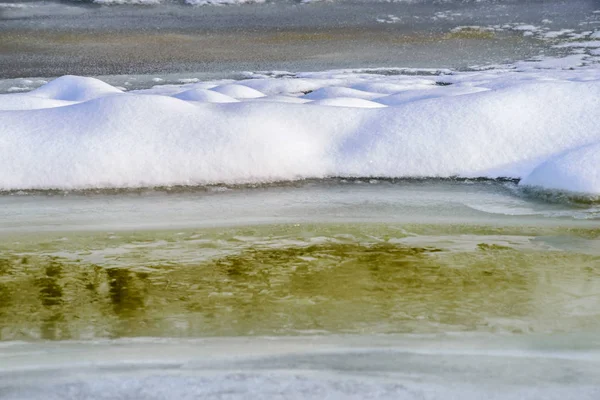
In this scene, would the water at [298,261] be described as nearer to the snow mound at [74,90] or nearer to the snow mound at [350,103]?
the snow mound at [350,103]

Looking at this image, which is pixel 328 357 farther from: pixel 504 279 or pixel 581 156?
pixel 581 156

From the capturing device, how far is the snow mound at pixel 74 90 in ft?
12.4

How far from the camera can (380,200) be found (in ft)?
7.59

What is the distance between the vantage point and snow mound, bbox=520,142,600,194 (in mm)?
2268

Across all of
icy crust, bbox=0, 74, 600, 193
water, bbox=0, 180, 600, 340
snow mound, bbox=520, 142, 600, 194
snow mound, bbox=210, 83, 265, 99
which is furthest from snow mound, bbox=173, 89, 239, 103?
snow mound, bbox=520, 142, 600, 194

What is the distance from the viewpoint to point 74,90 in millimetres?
3938

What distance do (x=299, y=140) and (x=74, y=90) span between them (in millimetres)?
1700

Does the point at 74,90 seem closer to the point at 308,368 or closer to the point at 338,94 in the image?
the point at 338,94

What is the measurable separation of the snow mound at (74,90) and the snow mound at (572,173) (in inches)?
79.1

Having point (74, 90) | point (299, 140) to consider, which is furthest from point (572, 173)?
point (74, 90)

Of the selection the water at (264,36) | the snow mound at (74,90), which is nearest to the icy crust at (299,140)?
the snow mound at (74,90)

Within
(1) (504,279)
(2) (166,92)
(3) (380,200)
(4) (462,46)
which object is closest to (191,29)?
(4) (462,46)

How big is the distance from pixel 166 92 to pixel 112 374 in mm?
3303

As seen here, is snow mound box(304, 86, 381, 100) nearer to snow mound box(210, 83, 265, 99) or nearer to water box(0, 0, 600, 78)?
snow mound box(210, 83, 265, 99)
